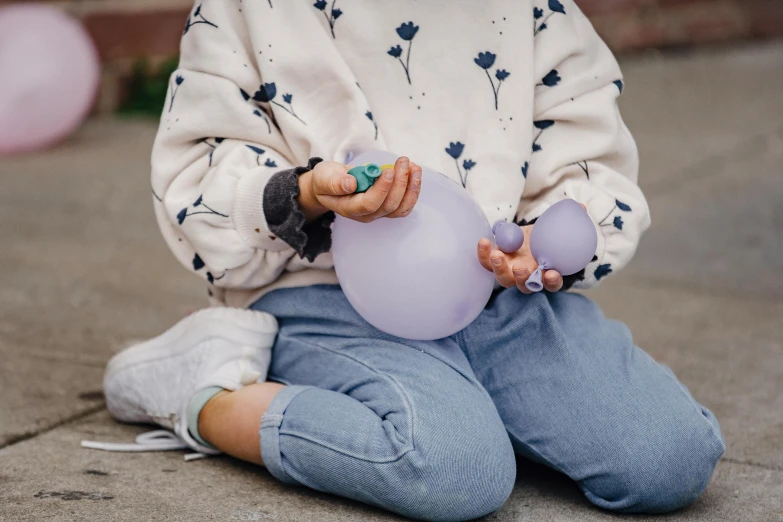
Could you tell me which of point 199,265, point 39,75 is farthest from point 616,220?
point 39,75

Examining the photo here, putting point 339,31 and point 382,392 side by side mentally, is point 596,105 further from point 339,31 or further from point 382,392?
point 382,392

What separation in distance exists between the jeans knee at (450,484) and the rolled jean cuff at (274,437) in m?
0.18

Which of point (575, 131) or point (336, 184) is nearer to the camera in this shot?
point (336, 184)

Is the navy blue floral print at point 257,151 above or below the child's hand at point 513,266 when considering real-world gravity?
above

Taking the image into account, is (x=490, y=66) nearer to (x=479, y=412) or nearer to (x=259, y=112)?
(x=259, y=112)

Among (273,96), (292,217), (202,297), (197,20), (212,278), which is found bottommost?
(202,297)

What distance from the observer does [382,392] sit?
1.40 m

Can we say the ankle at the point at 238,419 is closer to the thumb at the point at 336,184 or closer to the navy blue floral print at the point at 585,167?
the thumb at the point at 336,184

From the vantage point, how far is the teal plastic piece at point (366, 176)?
124cm

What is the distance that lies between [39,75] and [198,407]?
8.44ft

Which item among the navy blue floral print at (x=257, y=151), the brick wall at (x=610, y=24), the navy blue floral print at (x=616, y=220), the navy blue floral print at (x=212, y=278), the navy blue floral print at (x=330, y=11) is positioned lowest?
the brick wall at (x=610, y=24)

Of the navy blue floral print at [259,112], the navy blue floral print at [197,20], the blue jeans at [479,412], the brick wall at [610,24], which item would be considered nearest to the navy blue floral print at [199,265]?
the blue jeans at [479,412]

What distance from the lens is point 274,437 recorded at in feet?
4.50

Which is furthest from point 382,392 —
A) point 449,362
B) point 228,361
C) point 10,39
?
point 10,39
